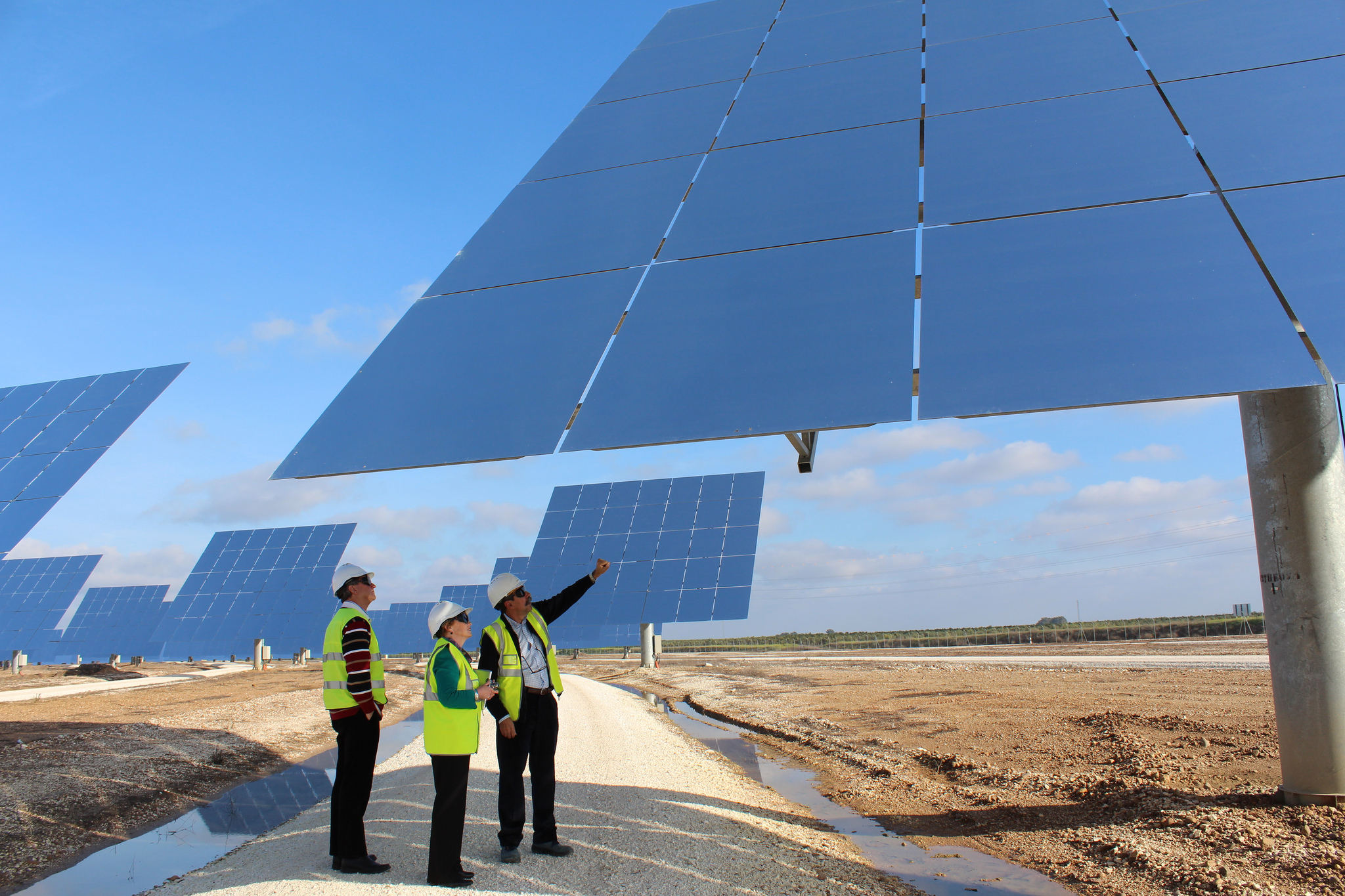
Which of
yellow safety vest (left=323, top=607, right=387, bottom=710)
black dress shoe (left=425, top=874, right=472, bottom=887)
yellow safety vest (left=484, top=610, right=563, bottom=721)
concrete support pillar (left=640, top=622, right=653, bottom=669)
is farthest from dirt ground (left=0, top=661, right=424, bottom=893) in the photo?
concrete support pillar (left=640, top=622, right=653, bottom=669)

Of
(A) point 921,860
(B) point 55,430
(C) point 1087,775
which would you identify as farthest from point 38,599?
(C) point 1087,775

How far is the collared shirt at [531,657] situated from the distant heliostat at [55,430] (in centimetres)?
1365

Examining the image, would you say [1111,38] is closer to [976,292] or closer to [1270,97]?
[1270,97]

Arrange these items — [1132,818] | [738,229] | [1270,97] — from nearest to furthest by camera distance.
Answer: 1. [1270,97]
2. [738,229]
3. [1132,818]

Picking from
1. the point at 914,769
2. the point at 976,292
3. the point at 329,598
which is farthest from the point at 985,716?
the point at 329,598

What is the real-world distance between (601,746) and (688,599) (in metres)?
16.6

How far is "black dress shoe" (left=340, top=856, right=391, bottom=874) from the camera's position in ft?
17.6

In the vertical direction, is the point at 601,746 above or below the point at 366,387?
below

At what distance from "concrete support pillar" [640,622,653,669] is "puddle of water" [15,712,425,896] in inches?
811

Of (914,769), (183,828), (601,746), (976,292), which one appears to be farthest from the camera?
(601,746)

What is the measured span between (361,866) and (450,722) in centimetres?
116

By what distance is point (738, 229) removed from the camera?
18.2ft

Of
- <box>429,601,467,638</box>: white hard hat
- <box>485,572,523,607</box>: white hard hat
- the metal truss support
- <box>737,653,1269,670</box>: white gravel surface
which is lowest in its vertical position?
<box>737,653,1269,670</box>: white gravel surface

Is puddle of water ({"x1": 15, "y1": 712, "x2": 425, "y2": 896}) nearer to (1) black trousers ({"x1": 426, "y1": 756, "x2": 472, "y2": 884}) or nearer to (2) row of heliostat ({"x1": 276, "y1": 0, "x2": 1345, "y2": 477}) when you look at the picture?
(1) black trousers ({"x1": 426, "y1": 756, "x2": 472, "y2": 884})
